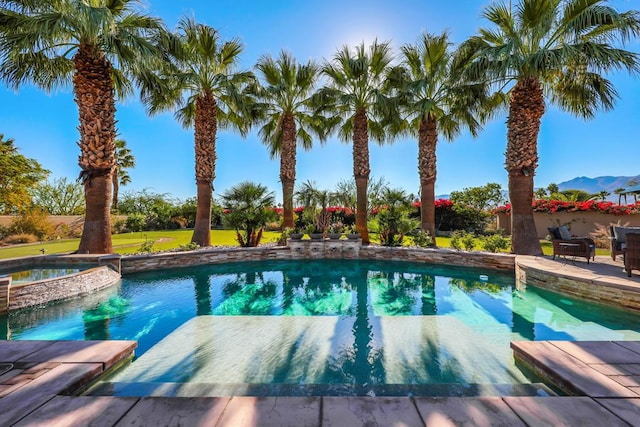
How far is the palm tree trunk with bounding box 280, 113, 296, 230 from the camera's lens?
13.1 m

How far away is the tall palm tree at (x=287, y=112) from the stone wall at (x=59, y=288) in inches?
286

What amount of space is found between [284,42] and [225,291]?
11.2m

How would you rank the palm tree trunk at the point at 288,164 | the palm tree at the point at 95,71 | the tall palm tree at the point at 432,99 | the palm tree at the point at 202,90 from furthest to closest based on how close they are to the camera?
the palm tree trunk at the point at 288,164, the palm tree at the point at 202,90, the tall palm tree at the point at 432,99, the palm tree at the point at 95,71

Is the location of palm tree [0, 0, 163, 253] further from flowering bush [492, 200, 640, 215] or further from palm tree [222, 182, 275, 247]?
flowering bush [492, 200, 640, 215]

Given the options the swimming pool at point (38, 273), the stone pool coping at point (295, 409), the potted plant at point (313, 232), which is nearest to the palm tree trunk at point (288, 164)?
the potted plant at point (313, 232)

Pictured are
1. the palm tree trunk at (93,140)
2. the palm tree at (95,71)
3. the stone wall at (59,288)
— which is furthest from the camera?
the palm tree trunk at (93,140)

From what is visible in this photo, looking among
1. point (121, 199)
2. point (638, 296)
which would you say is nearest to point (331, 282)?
point (638, 296)

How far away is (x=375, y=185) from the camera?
44.2 feet

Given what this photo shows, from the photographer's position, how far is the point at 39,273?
22.6 feet

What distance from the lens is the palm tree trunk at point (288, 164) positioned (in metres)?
13.1

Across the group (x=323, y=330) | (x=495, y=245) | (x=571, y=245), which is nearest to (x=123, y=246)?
(x=323, y=330)

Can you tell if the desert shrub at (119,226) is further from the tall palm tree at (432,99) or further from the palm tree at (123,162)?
the tall palm tree at (432,99)

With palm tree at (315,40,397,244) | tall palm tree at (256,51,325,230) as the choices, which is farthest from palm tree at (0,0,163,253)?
palm tree at (315,40,397,244)

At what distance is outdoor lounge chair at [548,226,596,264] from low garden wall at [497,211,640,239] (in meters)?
6.97
